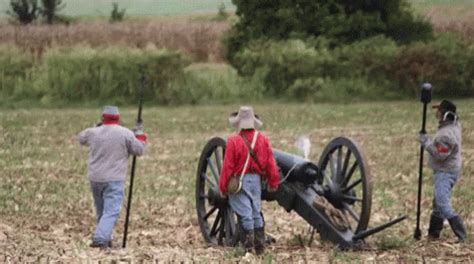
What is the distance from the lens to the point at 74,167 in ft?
70.0

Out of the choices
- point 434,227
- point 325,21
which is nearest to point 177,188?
point 434,227

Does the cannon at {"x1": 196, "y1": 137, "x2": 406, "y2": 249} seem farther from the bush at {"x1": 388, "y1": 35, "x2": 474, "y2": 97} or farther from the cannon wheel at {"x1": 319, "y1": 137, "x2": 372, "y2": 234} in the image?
the bush at {"x1": 388, "y1": 35, "x2": 474, "y2": 97}

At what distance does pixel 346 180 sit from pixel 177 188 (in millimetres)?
6771

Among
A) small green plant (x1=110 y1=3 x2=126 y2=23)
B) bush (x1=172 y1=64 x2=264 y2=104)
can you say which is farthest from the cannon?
small green plant (x1=110 y1=3 x2=126 y2=23)

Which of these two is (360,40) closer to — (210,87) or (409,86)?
(409,86)

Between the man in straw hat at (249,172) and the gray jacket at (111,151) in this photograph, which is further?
the gray jacket at (111,151)

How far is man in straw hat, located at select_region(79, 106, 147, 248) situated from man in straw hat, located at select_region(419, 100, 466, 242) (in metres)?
3.07

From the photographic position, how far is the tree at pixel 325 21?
43500mm

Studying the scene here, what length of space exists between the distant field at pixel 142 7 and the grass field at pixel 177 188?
23576mm

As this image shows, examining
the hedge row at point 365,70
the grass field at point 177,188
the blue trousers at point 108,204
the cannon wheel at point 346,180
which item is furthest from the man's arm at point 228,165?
the hedge row at point 365,70

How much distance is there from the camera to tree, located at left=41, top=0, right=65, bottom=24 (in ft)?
182

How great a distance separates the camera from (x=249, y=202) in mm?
11203

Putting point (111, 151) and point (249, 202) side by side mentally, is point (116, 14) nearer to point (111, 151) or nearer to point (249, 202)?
point (111, 151)

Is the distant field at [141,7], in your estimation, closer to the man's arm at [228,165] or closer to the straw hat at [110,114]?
the straw hat at [110,114]
